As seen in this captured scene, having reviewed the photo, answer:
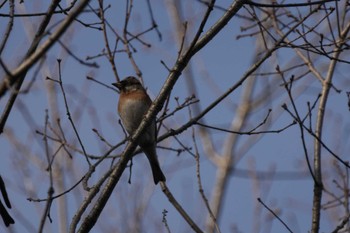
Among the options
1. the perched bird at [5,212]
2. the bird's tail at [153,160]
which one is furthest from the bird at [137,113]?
the perched bird at [5,212]

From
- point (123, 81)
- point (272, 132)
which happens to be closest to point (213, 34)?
point (272, 132)

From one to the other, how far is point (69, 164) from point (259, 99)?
10.9 feet

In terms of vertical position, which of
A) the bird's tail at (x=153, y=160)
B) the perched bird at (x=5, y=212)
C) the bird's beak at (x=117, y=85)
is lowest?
the perched bird at (x=5, y=212)

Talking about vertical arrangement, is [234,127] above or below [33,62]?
above

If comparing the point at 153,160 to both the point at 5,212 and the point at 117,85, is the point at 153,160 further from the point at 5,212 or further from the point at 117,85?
the point at 5,212

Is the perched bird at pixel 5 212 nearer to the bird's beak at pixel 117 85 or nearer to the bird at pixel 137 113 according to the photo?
the bird at pixel 137 113

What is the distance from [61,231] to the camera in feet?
27.6

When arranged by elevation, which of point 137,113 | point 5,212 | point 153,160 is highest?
point 137,113

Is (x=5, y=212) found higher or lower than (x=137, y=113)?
lower

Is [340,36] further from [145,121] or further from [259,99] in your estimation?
[259,99]

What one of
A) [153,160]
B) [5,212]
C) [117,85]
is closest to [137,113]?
[117,85]

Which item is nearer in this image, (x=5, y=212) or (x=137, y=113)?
(x=5, y=212)

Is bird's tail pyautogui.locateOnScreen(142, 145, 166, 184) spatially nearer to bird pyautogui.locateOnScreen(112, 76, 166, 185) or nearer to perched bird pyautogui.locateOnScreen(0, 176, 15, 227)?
bird pyautogui.locateOnScreen(112, 76, 166, 185)

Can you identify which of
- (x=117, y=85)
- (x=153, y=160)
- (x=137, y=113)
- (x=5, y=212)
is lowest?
(x=5, y=212)
